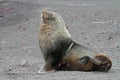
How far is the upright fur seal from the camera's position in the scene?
34.7 ft

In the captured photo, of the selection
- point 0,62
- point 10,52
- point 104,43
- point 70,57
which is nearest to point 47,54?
point 70,57

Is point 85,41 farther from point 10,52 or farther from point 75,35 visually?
point 10,52

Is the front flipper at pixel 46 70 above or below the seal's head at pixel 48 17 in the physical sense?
below

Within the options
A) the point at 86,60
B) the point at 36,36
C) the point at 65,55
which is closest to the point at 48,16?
the point at 65,55

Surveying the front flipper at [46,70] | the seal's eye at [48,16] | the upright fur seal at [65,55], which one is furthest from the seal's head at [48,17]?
the front flipper at [46,70]

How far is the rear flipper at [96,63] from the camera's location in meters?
10.5

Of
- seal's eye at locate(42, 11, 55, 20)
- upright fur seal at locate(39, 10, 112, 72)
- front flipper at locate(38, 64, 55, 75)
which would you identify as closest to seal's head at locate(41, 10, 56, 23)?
seal's eye at locate(42, 11, 55, 20)

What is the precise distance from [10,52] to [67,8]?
14955 mm

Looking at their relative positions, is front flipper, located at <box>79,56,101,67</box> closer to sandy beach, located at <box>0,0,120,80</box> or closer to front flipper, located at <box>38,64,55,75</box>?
sandy beach, located at <box>0,0,120,80</box>

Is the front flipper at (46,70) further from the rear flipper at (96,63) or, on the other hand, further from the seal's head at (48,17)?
the seal's head at (48,17)

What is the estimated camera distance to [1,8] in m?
29.0

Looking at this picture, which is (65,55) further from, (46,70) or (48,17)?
(48,17)

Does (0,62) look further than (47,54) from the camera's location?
Yes

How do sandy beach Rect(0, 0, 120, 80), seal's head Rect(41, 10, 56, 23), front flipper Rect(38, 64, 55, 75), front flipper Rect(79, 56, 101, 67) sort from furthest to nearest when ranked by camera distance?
seal's head Rect(41, 10, 56, 23)
front flipper Rect(38, 64, 55, 75)
front flipper Rect(79, 56, 101, 67)
sandy beach Rect(0, 0, 120, 80)
